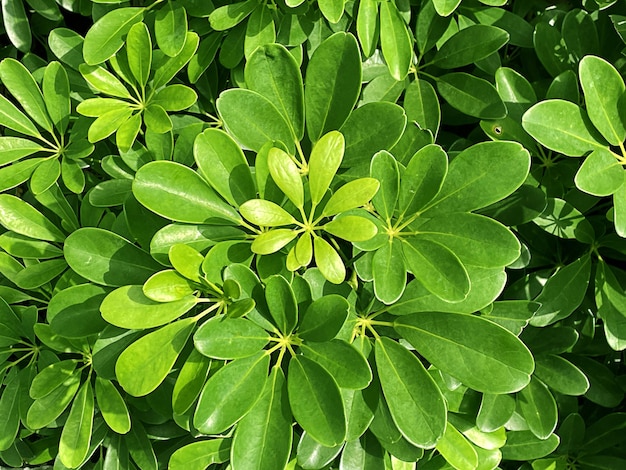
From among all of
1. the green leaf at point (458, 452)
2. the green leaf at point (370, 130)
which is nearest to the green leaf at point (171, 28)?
the green leaf at point (370, 130)

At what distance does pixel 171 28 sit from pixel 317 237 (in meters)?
0.50

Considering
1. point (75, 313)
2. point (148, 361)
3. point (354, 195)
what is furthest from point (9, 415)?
point (354, 195)

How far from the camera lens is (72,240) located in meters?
0.94

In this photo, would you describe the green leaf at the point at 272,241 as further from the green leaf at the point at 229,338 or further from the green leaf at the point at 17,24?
the green leaf at the point at 17,24

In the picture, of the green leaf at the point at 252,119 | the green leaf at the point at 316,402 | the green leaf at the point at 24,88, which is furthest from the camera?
the green leaf at the point at 24,88

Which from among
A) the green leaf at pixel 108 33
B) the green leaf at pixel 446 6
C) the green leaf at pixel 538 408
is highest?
the green leaf at pixel 446 6

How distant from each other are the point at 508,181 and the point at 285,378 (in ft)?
1.38

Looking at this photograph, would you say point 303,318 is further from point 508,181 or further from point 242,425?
point 508,181

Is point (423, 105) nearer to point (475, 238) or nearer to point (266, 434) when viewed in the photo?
point (475, 238)

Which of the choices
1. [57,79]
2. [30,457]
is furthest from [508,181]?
[30,457]

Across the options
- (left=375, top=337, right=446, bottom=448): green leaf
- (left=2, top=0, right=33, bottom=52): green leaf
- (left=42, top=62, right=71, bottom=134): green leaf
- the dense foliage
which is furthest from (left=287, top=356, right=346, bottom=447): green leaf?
(left=2, top=0, right=33, bottom=52): green leaf

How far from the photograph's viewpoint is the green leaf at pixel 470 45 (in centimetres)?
109

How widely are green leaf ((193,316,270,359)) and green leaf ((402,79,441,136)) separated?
0.51m

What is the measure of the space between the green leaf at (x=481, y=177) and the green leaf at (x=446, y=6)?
0.88ft
